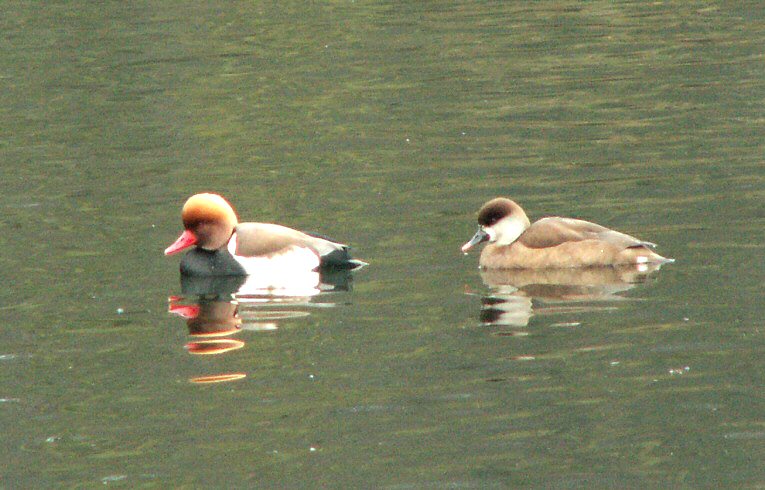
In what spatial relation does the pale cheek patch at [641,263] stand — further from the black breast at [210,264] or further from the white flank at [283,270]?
the black breast at [210,264]

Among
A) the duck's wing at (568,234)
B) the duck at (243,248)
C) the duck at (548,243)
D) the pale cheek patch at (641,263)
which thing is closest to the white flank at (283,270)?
the duck at (243,248)

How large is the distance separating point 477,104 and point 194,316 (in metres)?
9.32

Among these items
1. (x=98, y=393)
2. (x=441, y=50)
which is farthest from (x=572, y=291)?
(x=441, y=50)

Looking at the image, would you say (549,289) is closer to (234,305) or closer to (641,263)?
(641,263)

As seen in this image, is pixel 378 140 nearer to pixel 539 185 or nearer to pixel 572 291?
pixel 539 185

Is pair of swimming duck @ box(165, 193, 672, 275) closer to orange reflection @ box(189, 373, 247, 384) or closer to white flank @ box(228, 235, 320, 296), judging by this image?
white flank @ box(228, 235, 320, 296)

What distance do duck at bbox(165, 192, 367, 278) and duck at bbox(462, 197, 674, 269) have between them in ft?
3.39

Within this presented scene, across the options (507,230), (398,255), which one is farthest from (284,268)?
(507,230)

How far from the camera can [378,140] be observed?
18422 millimetres

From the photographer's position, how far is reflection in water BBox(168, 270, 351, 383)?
11.1 metres

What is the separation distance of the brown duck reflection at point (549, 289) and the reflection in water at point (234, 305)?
3.94ft

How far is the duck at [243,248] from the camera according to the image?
43.0ft

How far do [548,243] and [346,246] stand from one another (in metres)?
1.62

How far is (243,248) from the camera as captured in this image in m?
13.5
